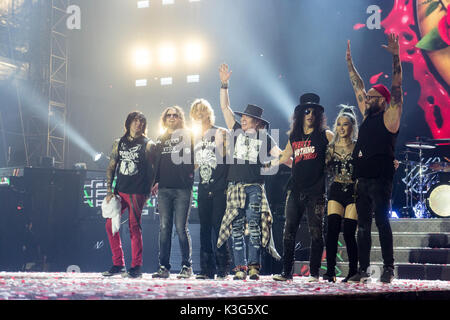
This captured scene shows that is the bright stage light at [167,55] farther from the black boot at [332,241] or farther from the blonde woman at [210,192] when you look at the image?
the black boot at [332,241]

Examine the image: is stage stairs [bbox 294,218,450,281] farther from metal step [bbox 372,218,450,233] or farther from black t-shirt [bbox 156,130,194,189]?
black t-shirt [bbox 156,130,194,189]

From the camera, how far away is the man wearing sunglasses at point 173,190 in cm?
581

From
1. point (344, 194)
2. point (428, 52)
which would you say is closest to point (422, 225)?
point (344, 194)

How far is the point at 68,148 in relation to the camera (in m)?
18.8

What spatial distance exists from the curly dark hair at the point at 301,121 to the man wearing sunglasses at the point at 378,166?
514mm

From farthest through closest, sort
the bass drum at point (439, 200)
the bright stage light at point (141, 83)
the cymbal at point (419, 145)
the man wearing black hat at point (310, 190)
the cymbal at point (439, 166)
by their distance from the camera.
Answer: the bright stage light at point (141, 83) < the cymbal at point (419, 145) < the cymbal at point (439, 166) < the bass drum at point (439, 200) < the man wearing black hat at point (310, 190)

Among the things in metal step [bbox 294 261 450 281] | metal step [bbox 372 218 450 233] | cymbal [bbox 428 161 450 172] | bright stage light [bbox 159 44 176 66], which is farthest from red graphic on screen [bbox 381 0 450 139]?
bright stage light [bbox 159 44 176 66]

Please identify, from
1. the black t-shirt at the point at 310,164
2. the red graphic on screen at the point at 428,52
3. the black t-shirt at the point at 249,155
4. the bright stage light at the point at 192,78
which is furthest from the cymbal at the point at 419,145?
the bright stage light at the point at 192,78

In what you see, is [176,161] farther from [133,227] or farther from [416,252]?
[416,252]

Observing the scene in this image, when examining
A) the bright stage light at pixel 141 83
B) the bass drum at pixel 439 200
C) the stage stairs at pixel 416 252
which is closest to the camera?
the stage stairs at pixel 416 252

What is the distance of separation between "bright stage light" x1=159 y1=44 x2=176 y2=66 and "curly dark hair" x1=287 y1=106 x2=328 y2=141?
39.9 ft

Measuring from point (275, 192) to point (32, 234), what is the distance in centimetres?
724

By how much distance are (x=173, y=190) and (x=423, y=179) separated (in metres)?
6.10

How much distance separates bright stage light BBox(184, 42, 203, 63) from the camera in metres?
16.3
